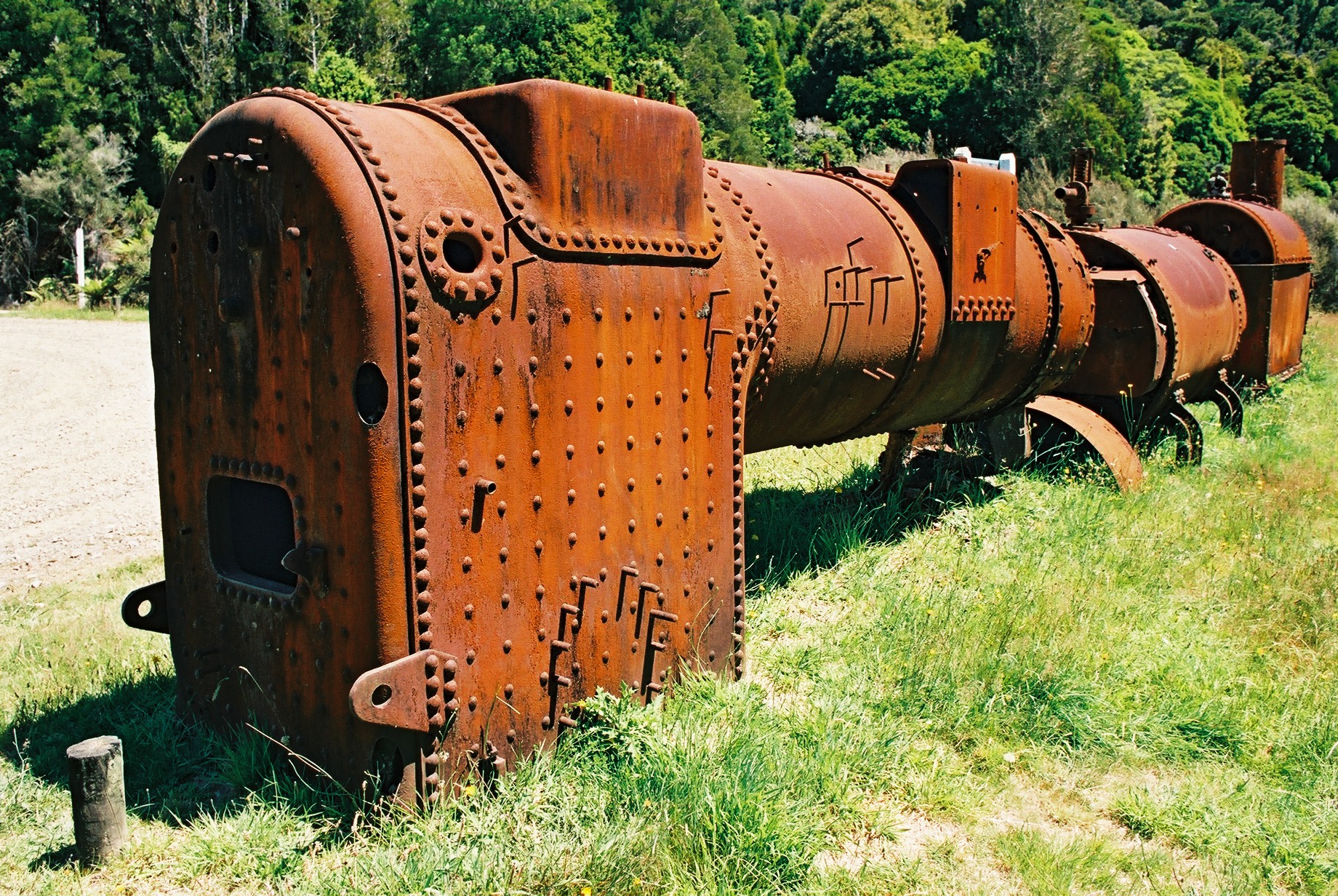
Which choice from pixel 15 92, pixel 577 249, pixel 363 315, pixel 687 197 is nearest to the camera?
pixel 363 315

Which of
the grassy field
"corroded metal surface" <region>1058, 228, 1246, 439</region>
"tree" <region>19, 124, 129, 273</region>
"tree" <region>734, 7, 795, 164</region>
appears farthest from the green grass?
"tree" <region>734, 7, 795, 164</region>

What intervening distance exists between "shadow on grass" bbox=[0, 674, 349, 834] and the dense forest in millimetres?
25459

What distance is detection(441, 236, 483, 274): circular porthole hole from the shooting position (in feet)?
10.8

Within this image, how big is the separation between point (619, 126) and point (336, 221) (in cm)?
111

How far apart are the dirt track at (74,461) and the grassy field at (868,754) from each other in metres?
1.12

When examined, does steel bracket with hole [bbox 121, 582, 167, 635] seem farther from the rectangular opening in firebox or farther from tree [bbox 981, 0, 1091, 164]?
tree [bbox 981, 0, 1091, 164]

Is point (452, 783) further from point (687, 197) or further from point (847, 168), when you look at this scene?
point (847, 168)

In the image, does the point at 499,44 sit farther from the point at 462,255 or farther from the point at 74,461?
the point at 462,255

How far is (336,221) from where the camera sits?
10.1ft

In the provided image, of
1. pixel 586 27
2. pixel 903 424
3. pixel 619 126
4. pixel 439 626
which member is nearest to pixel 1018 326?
pixel 903 424

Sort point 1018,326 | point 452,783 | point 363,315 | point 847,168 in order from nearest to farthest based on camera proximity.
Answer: point 363,315, point 452,783, point 847,168, point 1018,326

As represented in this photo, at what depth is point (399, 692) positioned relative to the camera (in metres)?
3.10

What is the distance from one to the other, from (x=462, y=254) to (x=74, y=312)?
1053 inches

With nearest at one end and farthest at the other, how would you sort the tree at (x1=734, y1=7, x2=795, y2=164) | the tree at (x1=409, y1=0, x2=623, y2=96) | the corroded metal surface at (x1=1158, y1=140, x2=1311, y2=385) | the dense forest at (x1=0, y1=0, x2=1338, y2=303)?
the corroded metal surface at (x1=1158, y1=140, x2=1311, y2=385) < the dense forest at (x1=0, y1=0, x2=1338, y2=303) < the tree at (x1=409, y1=0, x2=623, y2=96) < the tree at (x1=734, y1=7, x2=795, y2=164)
